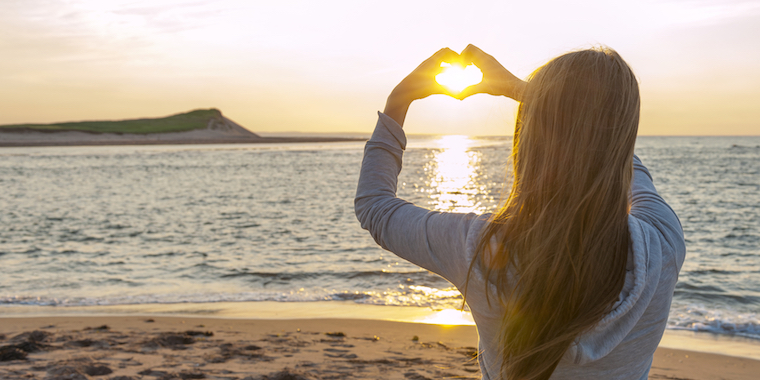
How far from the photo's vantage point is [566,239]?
0.93 meters

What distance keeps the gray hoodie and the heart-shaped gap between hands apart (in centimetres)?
17

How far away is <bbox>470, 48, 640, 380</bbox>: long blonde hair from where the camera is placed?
94 centimetres

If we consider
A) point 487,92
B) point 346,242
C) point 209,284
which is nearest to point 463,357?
point 487,92

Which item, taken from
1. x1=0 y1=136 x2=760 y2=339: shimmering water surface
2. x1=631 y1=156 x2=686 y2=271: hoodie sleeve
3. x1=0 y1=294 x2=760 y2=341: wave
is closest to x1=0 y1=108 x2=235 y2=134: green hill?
x1=0 y1=136 x2=760 y2=339: shimmering water surface

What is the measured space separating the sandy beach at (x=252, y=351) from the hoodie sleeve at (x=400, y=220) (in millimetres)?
3857

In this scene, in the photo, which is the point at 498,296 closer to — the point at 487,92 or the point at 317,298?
the point at 487,92

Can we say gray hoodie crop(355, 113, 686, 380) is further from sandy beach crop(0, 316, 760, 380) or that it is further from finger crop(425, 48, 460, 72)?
sandy beach crop(0, 316, 760, 380)

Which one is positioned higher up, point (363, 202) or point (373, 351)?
→ point (363, 202)

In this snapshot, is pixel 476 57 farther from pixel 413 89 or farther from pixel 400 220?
pixel 400 220

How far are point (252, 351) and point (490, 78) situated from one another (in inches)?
195

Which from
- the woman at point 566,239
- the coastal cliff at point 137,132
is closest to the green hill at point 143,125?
the coastal cliff at point 137,132

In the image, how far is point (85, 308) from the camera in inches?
297

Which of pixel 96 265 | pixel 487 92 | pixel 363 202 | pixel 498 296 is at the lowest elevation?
pixel 96 265

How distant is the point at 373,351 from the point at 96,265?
294 inches
